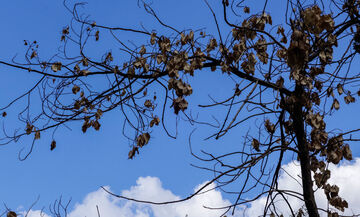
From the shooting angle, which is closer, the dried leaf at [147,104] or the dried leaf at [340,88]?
the dried leaf at [340,88]

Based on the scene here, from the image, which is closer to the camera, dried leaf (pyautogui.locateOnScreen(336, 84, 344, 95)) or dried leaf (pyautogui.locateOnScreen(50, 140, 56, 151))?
dried leaf (pyautogui.locateOnScreen(336, 84, 344, 95))

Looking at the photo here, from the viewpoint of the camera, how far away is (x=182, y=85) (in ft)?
12.2

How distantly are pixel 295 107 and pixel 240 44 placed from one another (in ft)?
2.93

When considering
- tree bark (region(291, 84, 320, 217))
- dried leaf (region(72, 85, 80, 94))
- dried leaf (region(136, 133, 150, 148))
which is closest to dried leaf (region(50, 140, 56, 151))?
dried leaf (region(72, 85, 80, 94))

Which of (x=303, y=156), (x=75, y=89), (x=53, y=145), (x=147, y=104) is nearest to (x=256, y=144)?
(x=303, y=156)

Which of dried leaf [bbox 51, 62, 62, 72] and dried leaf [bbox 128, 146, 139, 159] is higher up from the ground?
dried leaf [bbox 51, 62, 62, 72]

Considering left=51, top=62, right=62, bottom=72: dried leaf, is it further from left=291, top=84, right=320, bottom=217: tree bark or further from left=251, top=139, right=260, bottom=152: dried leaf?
left=291, top=84, right=320, bottom=217: tree bark

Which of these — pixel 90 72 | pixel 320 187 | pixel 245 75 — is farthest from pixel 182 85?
pixel 320 187

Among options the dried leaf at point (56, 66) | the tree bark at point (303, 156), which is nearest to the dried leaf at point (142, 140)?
the dried leaf at point (56, 66)

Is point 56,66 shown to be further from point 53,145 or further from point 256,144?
point 256,144

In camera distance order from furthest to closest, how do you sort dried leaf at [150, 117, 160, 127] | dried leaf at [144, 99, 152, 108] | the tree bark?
1. dried leaf at [144, 99, 152, 108]
2. dried leaf at [150, 117, 160, 127]
3. the tree bark

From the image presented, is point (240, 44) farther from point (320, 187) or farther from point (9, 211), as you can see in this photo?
point (9, 211)

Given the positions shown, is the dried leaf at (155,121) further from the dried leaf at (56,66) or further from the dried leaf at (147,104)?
the dried leaf at (56,66)

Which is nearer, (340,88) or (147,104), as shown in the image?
(340,88)
